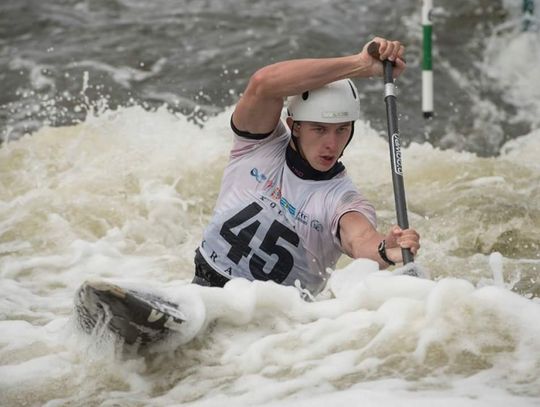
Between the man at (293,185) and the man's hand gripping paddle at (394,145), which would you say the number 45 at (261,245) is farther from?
the man's hand gripping paddle at (394,145)

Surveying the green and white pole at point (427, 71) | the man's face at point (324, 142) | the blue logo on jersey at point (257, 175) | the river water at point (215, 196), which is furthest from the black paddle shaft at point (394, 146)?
the green and white pole at point (427, 71)

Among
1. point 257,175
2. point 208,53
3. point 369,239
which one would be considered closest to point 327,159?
point 257,175

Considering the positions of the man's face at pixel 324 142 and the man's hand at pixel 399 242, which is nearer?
the man's hand at pixel 399 242

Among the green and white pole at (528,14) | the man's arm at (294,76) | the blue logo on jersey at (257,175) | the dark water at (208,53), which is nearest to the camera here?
the man's arm at (294,76)

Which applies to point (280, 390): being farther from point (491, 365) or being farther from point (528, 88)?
point (528, 88)

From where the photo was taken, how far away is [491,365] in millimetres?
4016

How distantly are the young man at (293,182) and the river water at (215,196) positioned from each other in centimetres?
26

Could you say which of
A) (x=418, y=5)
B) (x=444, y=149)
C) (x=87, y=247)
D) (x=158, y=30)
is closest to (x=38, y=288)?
(x=87, y=247)

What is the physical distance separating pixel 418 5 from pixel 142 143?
5.04 m

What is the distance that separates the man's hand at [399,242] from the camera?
177 inches

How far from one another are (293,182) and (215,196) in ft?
9.46

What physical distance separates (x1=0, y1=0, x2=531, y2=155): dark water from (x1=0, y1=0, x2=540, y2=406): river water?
0.10ft

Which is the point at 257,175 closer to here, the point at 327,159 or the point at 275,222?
the point at 275,222

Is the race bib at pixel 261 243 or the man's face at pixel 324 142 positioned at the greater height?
the man's face at pixel 324 142
